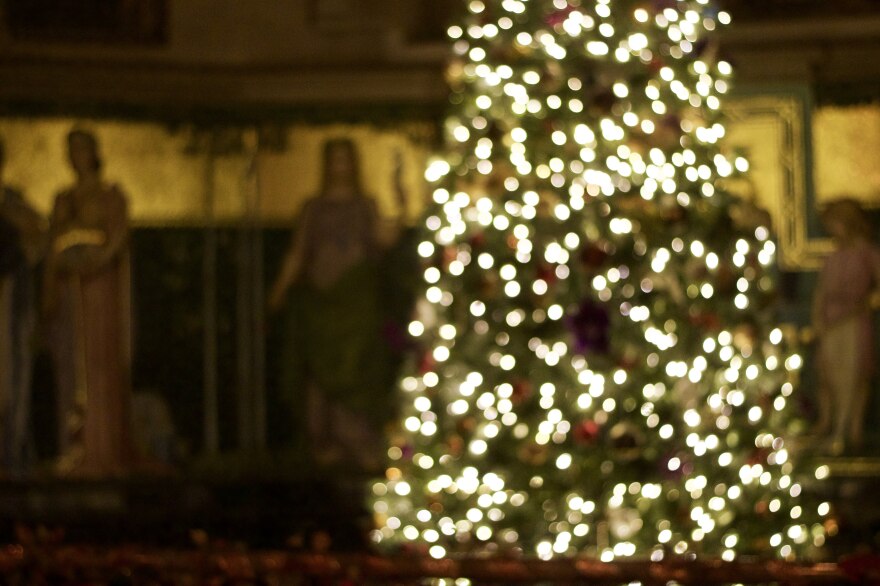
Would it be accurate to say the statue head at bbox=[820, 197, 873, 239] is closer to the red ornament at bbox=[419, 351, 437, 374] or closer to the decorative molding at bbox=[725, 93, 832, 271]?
the decorative molding at bbox=[725, 93, 832, 271]

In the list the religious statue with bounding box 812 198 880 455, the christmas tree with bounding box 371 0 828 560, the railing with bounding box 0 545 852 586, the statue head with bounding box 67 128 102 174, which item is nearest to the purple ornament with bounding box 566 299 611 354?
the christmas tree with bounding box 371 0 828 560

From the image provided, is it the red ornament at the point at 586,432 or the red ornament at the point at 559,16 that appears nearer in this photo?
the red ornament at the point at 586,432

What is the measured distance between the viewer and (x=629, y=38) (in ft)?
16.3

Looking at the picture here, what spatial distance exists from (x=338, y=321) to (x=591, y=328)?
18.0 ft

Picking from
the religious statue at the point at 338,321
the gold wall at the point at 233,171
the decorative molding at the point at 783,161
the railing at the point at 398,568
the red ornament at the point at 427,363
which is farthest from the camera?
the gold wall at the point at 233,171

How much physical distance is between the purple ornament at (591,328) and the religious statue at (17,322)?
604 cm

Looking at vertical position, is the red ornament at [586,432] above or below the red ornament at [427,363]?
below

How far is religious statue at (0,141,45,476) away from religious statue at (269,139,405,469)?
1.74m

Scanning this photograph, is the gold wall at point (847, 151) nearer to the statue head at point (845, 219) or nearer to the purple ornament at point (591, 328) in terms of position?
the statue head at point (845, 219)

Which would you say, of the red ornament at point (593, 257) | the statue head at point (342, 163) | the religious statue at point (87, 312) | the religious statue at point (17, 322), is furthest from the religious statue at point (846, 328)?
the religious statue at point (17, 322)

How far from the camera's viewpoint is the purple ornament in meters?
4.77

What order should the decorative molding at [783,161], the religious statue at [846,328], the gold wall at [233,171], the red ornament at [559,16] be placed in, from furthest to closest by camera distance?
the gold wall at [233,171], the decorative molding at [783,161], the religious statue at [846,328], the red ornament at [559,16]

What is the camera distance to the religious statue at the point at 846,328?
952 cm

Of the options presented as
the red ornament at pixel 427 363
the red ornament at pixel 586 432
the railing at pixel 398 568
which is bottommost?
the railing at pixel 398 568
